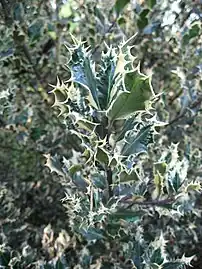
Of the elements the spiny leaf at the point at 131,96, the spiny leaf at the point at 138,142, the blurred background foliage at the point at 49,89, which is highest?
the blurred background foliage at the point at 49,89

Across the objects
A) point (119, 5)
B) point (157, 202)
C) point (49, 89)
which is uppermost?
point (119, 5)

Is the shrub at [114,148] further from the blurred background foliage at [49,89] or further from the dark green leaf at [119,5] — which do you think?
the dark green leaf at [119,5]

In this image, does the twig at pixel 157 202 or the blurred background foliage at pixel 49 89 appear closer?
the twig at pixel 157 202

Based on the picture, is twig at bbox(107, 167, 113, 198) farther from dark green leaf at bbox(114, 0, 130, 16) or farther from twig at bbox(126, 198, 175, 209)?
dark green leaf at bbox(114, 0, 130, 16)

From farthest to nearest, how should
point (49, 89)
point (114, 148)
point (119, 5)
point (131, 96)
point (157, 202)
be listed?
point (49, 89) < point (119, 5) < point (157, 202) < point (114, 148) < point (131, 96)

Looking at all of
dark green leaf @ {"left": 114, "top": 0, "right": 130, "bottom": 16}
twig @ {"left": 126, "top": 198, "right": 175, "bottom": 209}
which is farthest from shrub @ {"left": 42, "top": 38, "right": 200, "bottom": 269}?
dark green leaf @ {"left": 114, "top": 0, "right": 130, "bottom": 16}

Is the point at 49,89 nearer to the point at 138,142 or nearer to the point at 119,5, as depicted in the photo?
the point at 119,5

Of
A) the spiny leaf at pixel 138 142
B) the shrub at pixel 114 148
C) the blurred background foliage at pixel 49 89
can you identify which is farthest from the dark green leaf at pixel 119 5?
the spiny leaf at pixel 138 142

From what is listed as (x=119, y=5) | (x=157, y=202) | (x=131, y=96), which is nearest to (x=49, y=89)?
(x=119, y=5)
